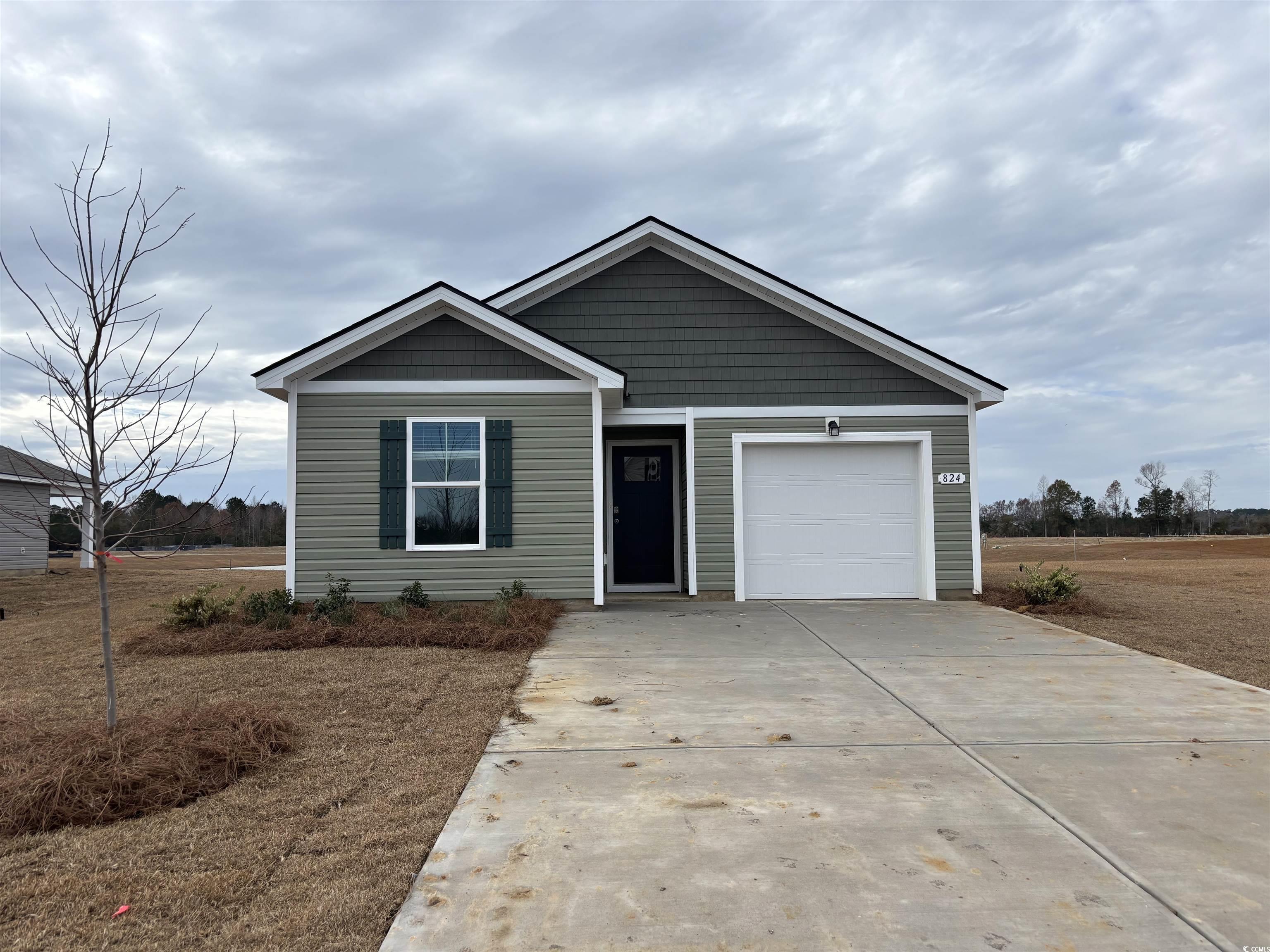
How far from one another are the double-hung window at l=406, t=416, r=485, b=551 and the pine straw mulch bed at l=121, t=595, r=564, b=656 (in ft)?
4.19

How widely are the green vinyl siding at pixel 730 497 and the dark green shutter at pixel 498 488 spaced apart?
104 inches

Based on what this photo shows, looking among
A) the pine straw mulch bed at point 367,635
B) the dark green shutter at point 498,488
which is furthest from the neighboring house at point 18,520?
the dark green shutter at point 498,488

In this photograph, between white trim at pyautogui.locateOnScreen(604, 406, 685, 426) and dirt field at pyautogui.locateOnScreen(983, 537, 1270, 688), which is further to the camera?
white trim at pyautogui.locateOnScreen(604, 406, 685, 426)

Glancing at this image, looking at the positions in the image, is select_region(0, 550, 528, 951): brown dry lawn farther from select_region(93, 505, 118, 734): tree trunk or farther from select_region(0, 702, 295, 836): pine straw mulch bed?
select_region(93, 505, 118, 734): tree trunk

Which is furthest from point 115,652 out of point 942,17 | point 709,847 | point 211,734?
point 942,17

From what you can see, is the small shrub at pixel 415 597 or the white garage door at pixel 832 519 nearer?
the small shrub at pixel 415 597

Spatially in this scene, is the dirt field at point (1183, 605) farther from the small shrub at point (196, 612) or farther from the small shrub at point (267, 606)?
the small shrub at point (196, 612)

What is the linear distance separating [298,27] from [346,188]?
3821 mm

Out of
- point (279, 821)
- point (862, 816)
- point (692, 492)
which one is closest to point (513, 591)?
point (692, 492)

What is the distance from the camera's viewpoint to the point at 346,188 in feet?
40.4

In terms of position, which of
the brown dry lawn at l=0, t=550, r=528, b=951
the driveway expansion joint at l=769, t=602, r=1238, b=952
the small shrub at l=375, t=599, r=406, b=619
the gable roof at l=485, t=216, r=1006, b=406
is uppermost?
the gable roof at l=485, t=216, r=1006, b=406

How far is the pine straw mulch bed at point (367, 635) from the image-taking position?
23.6 feet

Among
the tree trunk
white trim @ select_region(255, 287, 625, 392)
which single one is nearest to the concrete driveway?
the tree trunk

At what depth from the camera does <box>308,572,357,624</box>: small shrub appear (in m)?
8.09
